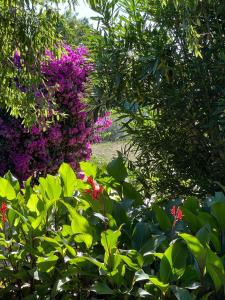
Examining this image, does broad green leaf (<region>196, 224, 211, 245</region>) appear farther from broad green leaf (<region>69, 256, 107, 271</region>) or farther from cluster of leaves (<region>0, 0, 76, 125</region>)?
cluster of leaves (<region>0, 0, 76, 125</region>)

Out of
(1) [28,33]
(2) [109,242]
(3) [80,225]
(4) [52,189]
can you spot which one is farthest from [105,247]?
(1) [28,33]

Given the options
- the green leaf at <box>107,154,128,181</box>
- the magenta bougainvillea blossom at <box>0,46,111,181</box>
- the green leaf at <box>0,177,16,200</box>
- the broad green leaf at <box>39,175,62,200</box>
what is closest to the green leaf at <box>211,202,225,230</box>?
the green leaf at <box>107,154,128,181</box>

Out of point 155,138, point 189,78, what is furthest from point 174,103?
point 155,138

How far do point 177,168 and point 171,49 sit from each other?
1060 millimetres

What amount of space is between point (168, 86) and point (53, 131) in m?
2.44

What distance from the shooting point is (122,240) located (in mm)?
2434

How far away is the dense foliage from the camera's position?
4.01 m

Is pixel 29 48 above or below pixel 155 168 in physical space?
above

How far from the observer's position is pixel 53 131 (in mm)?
6270

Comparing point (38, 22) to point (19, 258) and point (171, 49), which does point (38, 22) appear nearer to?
point (171, 49)

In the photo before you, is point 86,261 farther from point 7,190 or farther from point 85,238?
point 7,190

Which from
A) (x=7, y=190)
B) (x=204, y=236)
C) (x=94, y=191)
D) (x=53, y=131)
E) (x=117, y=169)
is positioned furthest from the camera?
(x=53, y=131)

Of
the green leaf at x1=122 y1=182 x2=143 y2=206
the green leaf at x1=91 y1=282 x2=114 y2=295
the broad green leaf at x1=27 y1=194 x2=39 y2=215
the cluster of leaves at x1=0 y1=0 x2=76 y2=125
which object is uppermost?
the cluster of leaves at x1=0 y1=0 x2=76 y2=125

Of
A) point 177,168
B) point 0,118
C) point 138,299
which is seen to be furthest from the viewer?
point 0,118
